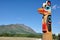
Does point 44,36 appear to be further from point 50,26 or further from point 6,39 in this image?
point 6,39

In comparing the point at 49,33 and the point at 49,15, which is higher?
the point at 49,15

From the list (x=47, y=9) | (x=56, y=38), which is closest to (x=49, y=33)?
(x=47, y=9)

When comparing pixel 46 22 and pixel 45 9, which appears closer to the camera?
pixel 46 22

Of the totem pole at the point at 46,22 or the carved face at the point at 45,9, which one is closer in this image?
the totem pole at the point at 46,22

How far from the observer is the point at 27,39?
3894 centimetres

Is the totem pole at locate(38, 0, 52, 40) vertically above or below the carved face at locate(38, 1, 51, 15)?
below

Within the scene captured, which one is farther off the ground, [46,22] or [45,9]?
[45,9]

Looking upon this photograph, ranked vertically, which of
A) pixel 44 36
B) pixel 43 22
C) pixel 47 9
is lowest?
pixel 44 36

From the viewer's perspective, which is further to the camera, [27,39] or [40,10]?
[27,39]

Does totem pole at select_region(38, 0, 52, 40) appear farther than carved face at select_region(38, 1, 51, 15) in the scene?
No

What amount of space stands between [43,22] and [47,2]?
2.98 m

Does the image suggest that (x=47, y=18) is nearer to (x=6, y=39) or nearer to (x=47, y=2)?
(x=47, y=2)

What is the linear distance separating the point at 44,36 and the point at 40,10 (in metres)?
3.78

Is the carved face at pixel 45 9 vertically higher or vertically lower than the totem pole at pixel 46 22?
higher
